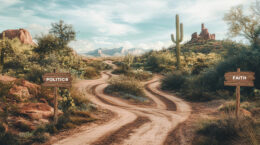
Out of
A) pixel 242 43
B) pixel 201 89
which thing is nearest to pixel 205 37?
pixel 242 43

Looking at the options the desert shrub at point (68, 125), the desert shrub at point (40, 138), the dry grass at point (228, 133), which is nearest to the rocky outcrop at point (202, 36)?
the dry grass at point (228, 133)

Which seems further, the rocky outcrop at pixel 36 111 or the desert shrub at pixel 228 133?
the rocky outcrop at pixel 36 111

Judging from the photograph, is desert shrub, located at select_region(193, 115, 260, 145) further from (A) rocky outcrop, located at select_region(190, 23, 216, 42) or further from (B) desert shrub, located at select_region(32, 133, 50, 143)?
(A) rocky outcrop, located at select_region(190, 23, 216, 42)

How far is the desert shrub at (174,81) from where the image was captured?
1762 centimetres

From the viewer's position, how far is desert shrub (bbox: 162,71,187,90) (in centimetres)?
1762

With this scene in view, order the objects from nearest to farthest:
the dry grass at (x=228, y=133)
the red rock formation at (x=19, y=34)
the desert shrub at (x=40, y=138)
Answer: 1. the dry grass at (x=228, y=133)
2. the desert shrub at (x=40, y=138)
3. the red rock formation at (x=19, y=34)

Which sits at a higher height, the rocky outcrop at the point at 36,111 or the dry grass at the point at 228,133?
the rocky outcrop at the point at 36,111

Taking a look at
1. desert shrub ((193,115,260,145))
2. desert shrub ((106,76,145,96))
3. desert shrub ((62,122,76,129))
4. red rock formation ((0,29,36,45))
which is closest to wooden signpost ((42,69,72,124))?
desert shrub ((62,122,76,129))

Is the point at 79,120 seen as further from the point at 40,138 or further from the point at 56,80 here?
the point at 40,138

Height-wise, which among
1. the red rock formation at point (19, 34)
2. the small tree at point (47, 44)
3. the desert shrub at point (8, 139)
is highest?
the red rock formation at point (19, 34)

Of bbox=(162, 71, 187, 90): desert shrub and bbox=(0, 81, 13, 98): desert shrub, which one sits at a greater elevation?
bbox=(0, 81, 13, 98): desert shrub

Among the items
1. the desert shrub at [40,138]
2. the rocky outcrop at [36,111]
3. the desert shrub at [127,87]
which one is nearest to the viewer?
the desert shrub at [40,138]

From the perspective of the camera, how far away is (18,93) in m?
7.50

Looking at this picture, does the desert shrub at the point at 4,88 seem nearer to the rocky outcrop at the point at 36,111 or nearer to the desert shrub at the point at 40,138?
the rocky outcrop at the point at 36,111
